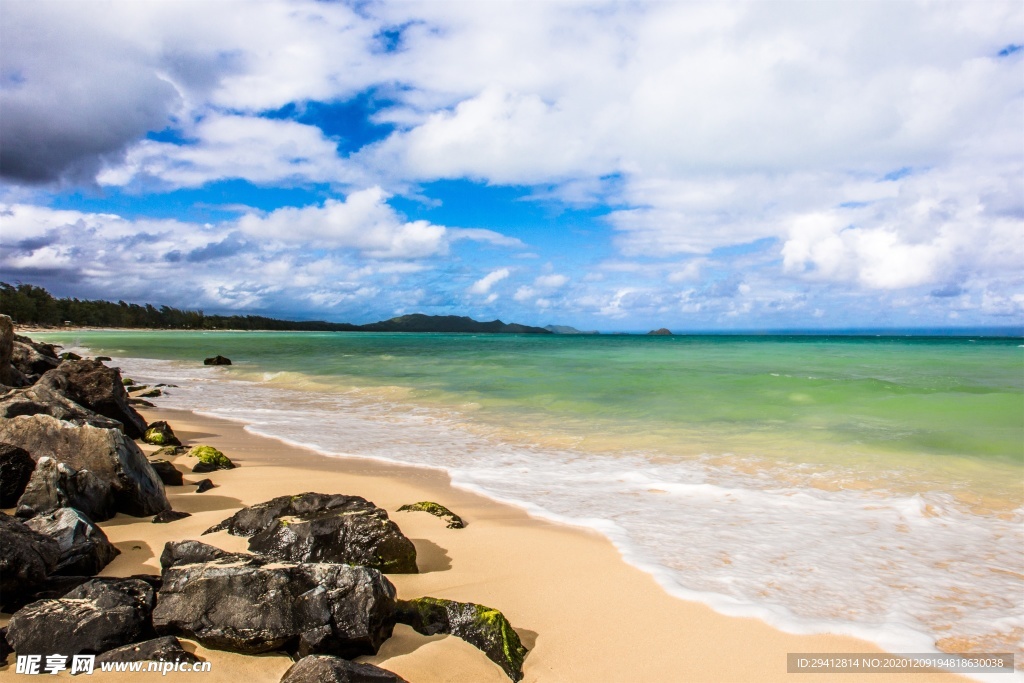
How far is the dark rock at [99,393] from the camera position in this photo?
29.6 ft

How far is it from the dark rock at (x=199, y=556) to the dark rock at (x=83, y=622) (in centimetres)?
30

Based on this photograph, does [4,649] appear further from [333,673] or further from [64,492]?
[64,492]

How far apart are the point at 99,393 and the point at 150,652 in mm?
8136

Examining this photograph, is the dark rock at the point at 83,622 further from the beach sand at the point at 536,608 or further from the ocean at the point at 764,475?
the ocean at the point at 764,475

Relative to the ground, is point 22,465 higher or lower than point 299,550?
higher

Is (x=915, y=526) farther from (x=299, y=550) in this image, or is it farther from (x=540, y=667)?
(x=299, y=550)

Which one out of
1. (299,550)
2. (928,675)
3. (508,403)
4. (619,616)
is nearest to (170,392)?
(508,403)

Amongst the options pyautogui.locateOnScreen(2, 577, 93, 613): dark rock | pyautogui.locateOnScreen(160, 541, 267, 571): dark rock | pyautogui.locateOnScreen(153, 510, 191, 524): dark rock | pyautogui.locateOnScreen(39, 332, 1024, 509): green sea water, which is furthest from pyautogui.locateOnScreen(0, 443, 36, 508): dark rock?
pyautogui.locateOnScreen(39, 332, 1024, 509): green sea water

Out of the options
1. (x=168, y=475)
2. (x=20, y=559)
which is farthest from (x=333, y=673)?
(x=168, y=475)

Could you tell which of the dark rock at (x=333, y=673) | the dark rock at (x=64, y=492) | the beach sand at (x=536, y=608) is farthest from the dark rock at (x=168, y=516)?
the dark rock at (x=333, y=673)

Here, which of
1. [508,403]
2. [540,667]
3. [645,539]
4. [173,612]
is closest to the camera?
[173,612]

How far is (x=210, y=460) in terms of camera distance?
294 inches

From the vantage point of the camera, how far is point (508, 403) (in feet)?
52.5

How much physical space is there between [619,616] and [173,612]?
104 inches
